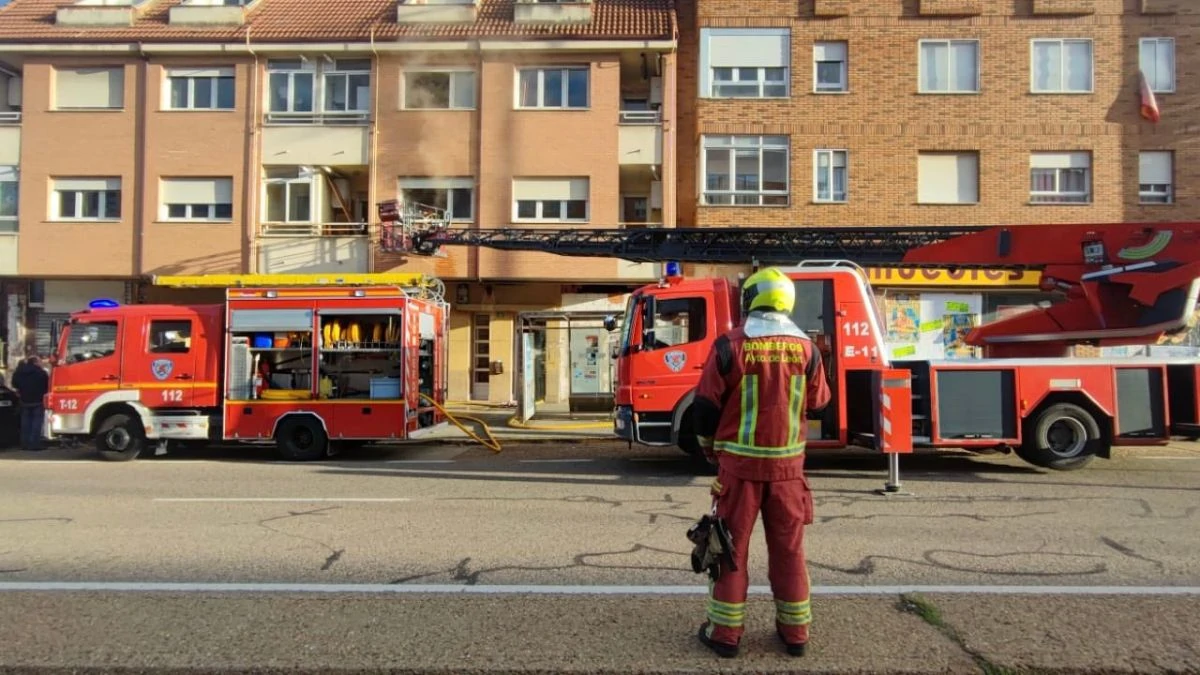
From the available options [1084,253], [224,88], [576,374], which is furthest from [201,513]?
[224,88]

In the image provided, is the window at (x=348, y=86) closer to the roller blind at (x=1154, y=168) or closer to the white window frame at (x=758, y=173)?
the white window frame at (x=758, y=173)

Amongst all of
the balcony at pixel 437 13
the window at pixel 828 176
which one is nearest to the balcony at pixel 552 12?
the balcony at pixel 437 13

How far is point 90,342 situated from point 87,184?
35.8 feet

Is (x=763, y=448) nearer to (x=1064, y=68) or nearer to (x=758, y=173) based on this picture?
(x=758, y=173)

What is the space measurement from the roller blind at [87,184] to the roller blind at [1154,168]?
25.7m

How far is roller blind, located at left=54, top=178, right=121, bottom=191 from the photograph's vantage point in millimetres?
20953

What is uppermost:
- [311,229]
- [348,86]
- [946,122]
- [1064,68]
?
[1064,68]

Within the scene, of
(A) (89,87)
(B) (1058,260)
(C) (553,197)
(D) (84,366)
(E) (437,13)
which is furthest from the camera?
(E) (437,13)

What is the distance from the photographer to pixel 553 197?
20.6 metres

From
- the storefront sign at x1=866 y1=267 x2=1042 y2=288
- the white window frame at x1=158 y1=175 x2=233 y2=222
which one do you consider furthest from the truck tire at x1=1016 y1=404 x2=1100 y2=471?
the white window frame at x1=158 y1=175 x2=233 y2=222

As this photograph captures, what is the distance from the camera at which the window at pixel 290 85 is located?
21109 millimetres

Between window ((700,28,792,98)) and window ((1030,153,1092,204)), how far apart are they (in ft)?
21.5

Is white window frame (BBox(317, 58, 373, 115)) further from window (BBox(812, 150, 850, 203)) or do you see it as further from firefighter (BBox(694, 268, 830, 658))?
firefighter (BBox(694, 268, 830, 658))

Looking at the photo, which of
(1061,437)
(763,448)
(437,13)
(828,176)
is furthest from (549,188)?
(763,448)
